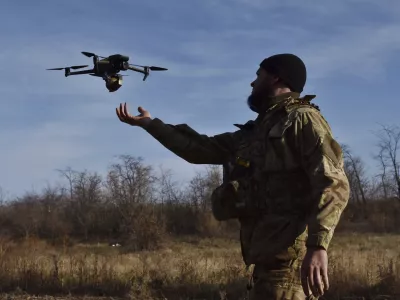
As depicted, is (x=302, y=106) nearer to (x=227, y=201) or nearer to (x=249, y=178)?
(x=249, y=178)

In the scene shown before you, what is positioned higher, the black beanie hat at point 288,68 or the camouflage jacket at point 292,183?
the black beanie hat at point 288,68

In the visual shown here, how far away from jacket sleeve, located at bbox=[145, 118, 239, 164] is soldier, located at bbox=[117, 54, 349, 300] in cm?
24

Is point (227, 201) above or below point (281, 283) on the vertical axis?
above

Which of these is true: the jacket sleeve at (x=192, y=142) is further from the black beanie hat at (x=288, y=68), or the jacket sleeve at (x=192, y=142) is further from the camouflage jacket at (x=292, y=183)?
the black beanie hat at (x=288, y=68)

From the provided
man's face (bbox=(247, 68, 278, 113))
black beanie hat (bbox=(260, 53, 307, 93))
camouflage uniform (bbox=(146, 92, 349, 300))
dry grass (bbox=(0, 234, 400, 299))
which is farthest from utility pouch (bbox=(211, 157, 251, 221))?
dry grass (bbox=(0, 234, 400, 299))

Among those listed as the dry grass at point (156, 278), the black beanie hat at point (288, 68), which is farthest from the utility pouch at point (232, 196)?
the dry grass at point (156, 278)

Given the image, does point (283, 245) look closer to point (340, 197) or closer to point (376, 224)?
point (340, 197)

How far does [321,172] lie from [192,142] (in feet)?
3.75

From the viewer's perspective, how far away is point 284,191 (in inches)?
134

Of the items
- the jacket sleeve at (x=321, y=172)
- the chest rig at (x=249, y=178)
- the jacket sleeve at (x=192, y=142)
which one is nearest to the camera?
the jacket sleeve at (x=321, y=172)

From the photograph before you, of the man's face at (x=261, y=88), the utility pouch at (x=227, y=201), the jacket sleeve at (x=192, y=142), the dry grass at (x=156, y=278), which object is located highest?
the man's face at (x=261, y=88)

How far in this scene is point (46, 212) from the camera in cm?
4456

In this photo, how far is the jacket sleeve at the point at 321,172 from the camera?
9.97ft

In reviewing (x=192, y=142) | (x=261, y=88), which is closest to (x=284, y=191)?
(x=261, y=88)
